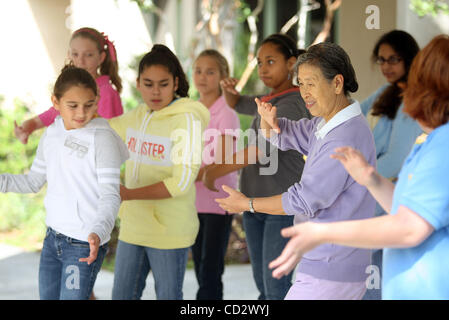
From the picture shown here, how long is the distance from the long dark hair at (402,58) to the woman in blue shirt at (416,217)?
1.54 m

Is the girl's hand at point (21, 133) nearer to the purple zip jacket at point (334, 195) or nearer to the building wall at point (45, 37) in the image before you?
the building wall at point (45, 37)

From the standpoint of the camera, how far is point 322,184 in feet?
6.02

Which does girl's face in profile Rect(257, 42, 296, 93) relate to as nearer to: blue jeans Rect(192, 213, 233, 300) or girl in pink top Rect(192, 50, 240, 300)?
girl in pink top Rect(192, 50, 240, 300)

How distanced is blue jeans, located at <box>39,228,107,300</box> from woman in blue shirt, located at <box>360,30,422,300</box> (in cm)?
133

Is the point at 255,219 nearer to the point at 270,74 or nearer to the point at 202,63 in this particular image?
the point at 270,74

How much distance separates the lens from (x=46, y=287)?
2.48 meters

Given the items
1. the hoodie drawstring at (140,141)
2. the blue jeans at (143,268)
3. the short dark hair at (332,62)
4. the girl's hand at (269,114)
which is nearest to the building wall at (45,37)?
the hoodie drawstring at (140,141)

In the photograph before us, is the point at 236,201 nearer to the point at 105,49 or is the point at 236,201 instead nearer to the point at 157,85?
the point at 157,85

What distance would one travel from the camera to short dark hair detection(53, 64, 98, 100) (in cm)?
240

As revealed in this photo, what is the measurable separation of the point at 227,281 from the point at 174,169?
235 cm

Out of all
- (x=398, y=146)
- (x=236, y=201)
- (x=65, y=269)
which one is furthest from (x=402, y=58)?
(x=65, y=269)

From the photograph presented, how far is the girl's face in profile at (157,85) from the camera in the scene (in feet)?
8.93
